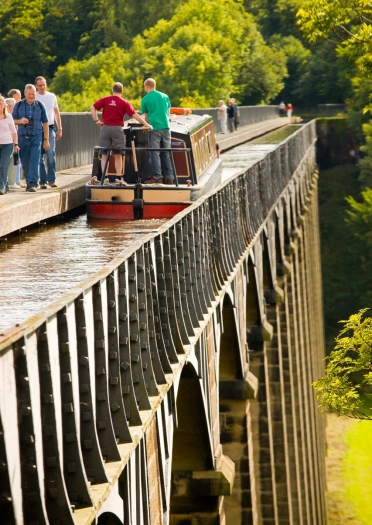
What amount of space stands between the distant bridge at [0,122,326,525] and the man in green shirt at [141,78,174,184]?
1010 mm

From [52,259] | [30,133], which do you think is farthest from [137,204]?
[52,259]

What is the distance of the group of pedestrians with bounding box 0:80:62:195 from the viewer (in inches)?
555

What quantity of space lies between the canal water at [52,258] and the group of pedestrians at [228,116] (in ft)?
118

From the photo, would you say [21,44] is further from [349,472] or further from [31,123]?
[31,123]

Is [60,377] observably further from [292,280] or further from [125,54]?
[125,54]

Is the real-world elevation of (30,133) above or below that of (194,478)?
above

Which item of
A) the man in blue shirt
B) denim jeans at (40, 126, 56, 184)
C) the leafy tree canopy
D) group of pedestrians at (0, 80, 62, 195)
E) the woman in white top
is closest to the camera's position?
the leafy tree canopy

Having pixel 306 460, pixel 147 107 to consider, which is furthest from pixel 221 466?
pixel 306 460

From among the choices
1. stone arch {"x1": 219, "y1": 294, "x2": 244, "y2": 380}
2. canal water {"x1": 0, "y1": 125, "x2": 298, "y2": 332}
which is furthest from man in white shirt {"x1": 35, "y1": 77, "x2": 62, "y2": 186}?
stone arch {"x1": 219, "y1": 294, "x2": 244, "y2": 380}

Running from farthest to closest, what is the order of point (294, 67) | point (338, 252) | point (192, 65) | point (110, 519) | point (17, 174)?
1. point (294, 67)
2. point (192, 65)
3. point (338, 252)
4. point (17, 174)
5. point (110, 519)

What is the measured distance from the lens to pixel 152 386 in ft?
24.3

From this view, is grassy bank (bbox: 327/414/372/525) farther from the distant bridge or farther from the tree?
the tree

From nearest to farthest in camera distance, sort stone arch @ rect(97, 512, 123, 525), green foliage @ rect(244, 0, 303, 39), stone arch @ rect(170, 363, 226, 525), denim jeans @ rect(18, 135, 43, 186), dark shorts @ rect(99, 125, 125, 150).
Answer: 1. stone arch @ rect(97, 512, 123, 525)
2. stone arch @ rect(170, 363, 226, 525)
3. denim jeans @ rect(18, 135, 43, 186)
4. dark shorts @ rect(99, 125, 125, 150)
5. green foliage @ rect(244, 0, 303, 39)

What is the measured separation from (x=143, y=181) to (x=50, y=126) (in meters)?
1.45
